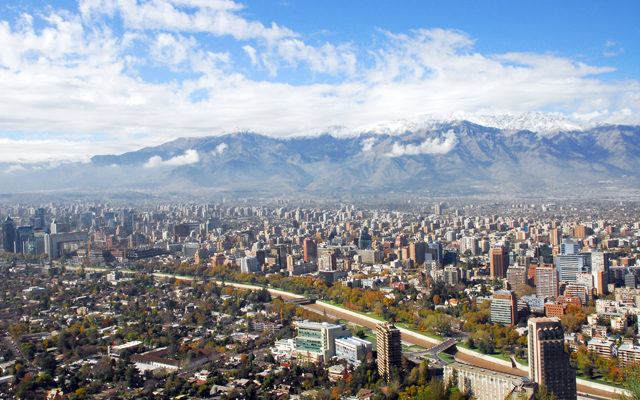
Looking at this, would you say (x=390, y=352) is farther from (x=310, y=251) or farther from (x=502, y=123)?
(x=502, y=123)

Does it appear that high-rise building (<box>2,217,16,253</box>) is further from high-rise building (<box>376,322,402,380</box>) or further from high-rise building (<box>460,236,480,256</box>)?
high-rise building (<box>376,322,402,380</box>)

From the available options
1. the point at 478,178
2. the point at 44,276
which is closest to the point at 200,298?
the point at 44,276

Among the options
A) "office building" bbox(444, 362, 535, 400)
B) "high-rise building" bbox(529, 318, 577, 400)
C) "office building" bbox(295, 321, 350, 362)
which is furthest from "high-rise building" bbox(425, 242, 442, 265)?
"high-rise building" bbox(529, 318, 577, 400)

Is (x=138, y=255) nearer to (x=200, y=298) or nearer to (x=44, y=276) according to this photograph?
(x=44, y=276)

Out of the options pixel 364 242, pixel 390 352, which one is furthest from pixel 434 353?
pixel 364 242

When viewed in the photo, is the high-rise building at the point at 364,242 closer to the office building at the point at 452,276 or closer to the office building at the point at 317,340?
the office building at the point at 452,276

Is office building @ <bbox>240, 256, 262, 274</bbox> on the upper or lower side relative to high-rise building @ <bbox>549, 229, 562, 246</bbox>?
lower
